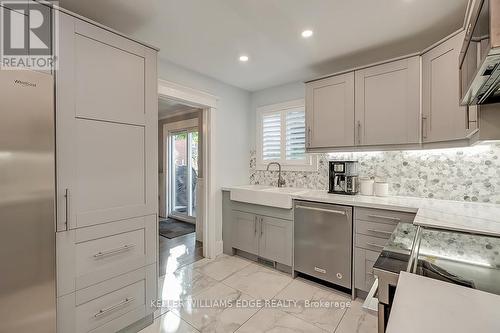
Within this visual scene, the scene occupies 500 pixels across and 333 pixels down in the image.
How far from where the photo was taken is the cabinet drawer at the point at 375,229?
2027mm

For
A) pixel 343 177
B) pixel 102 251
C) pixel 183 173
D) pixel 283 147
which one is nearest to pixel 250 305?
pixel 102 251

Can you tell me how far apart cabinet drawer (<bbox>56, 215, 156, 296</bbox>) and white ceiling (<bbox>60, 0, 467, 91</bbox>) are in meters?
1.64

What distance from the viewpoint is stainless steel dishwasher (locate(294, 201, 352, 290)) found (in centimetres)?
226

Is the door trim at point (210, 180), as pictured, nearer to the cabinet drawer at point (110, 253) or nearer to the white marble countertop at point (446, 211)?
the white marble countertop at point (446, 211)

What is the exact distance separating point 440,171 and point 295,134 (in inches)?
66.9

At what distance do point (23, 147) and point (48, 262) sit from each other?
0.69m

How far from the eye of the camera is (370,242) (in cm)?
213

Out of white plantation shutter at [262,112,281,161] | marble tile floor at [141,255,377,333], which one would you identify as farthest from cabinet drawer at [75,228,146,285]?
white plantation shutter at [262,112,281,161]

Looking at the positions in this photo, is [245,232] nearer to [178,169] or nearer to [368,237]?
A: [368,237]

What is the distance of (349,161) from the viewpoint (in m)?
2.64

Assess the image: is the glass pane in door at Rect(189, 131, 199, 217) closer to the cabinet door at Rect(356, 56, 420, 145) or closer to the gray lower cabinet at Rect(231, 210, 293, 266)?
the gray lower cabinet at Rect(231, 210, 293, 266)

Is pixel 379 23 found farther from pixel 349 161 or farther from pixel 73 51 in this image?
pixel 73 51

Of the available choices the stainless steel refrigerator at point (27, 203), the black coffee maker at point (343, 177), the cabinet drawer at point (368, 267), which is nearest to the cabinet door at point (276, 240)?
the black coffee maker at point (343, 177)

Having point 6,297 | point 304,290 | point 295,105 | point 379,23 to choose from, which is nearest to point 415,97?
point 379,23
